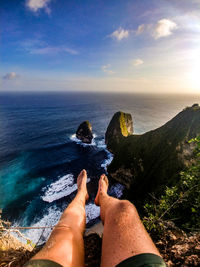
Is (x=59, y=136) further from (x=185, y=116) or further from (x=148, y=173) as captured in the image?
(x=185, y=116)

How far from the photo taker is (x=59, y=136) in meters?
36.2

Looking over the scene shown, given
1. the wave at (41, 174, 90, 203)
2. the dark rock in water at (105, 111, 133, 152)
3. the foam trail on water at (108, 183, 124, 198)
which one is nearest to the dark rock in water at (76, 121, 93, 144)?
the dark rock in water at (105, 111, 133, 152)

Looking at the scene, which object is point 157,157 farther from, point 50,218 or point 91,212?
point 50,218

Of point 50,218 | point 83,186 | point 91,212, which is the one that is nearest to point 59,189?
point 50,218

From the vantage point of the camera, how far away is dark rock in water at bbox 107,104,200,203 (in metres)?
14.0

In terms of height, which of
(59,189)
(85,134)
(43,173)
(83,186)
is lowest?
(59,189)

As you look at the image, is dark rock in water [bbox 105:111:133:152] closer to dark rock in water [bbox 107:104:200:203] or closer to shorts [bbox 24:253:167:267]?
dark rock in water [bbox 107:104:200:203]

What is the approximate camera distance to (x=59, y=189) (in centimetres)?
1709

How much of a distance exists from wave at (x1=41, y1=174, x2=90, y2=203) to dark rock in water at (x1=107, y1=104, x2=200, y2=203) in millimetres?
7375

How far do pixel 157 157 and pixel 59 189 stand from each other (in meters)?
15.9

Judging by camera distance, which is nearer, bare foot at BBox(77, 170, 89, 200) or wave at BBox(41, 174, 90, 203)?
bare foot at BBox(77, 170, 89, 200)

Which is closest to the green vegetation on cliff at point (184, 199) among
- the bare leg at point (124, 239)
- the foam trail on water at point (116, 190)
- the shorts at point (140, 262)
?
the bare leg at point (124, 239)

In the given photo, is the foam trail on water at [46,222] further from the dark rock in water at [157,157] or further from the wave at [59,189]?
the dark rock in water at [157,157]

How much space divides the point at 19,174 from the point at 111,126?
24608 millimetres
